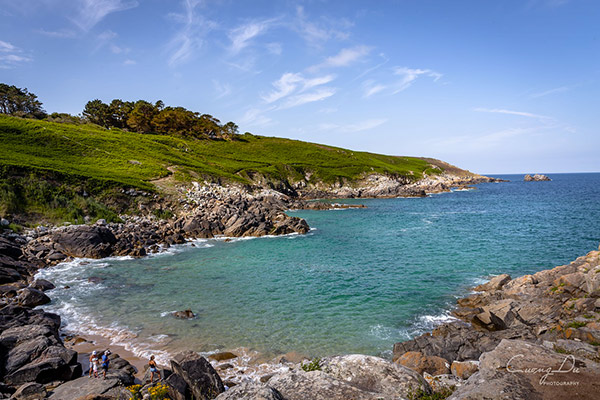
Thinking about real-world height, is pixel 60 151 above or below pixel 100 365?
above

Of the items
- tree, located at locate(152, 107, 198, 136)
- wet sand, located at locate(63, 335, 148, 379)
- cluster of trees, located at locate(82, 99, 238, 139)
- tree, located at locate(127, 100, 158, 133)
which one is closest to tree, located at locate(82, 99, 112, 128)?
cluster of trees, located at locate(82, 99, 238, 139)

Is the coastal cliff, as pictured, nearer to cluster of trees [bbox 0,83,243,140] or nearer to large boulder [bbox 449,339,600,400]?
large boulder [bbox 449,339,600,400]

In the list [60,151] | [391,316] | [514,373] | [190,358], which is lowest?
[391,316]

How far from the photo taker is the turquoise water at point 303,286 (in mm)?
21094

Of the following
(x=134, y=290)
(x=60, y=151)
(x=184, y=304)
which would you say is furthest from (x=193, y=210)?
(x=60, y=151)

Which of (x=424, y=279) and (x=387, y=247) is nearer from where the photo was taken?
(x=424, y=279)

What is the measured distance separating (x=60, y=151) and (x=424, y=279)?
91541 millimetres

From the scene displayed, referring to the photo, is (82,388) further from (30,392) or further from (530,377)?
(530,377)

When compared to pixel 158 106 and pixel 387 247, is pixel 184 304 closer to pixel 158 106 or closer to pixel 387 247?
pixel 387 247

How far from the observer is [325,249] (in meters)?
46.2

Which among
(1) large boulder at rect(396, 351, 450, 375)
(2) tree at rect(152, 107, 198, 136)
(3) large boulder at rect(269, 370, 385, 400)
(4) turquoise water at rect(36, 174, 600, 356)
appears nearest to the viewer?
(3) large boulder at rect(269, 370, 385, 400)

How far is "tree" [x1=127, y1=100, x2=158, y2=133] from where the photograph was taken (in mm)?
144875

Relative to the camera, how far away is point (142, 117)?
147 metres

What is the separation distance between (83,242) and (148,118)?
127m
